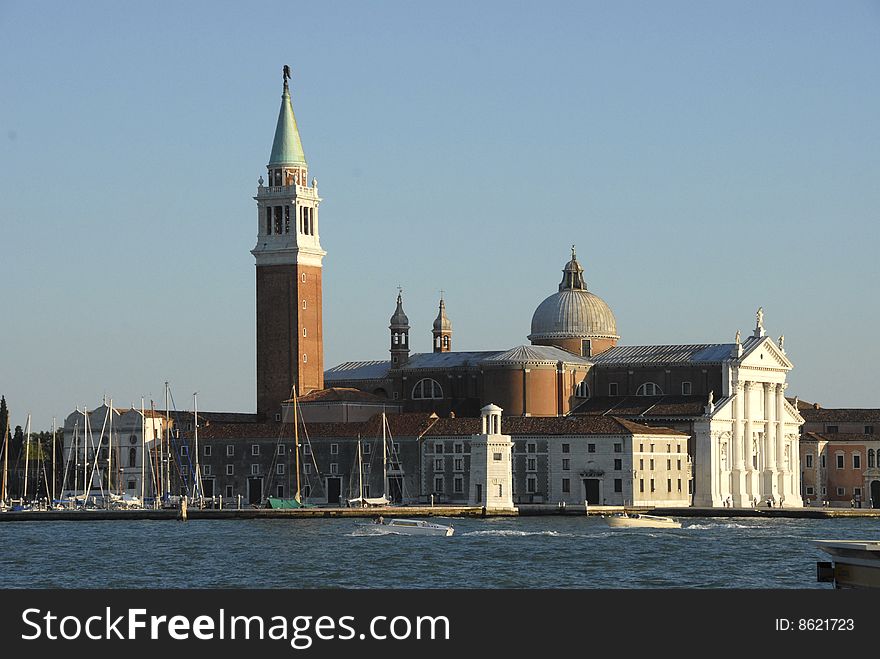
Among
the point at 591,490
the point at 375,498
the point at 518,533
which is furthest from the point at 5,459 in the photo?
the point at 518,533

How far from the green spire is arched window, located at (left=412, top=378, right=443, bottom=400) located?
36.7ft

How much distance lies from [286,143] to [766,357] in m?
22.0

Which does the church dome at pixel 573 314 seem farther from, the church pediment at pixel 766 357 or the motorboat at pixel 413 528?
the motorboat at pixel 413 528

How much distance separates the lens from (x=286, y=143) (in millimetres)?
86750

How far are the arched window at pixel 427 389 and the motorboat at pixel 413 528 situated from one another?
81.6 feet

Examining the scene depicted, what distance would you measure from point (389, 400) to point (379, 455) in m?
7.87

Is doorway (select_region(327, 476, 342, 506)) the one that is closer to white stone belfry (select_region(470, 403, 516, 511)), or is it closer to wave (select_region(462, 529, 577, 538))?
white stone belfry (select_region(470, 403, 516, 511))

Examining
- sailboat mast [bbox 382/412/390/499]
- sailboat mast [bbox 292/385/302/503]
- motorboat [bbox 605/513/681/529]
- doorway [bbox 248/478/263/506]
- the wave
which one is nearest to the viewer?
the wave

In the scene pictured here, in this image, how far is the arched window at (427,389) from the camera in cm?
9000

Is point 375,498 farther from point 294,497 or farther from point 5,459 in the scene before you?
point 5,459

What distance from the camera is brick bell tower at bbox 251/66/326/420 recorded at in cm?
8506

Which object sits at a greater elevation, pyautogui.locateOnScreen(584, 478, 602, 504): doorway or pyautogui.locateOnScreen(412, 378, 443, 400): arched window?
pyautogui.locateOnScreen(412, 378, 443, 400): arched window

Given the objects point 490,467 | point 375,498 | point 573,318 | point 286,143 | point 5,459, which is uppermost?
point 286,143

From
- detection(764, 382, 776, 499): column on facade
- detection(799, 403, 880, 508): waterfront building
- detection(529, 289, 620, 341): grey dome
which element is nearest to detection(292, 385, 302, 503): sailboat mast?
detection(529, 289, 620, 341): grey dome
